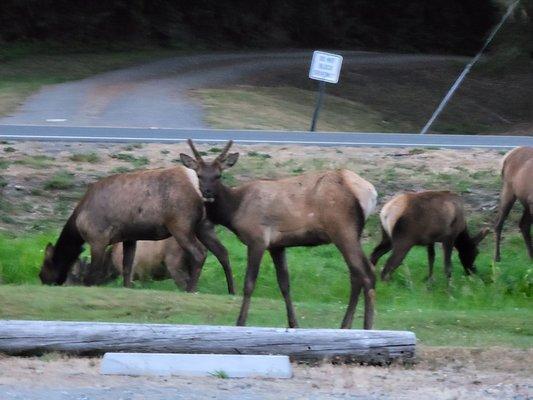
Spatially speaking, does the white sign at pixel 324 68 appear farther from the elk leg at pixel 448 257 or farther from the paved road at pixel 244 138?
the elk leg at pixel 448 257

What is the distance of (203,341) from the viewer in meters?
10.6

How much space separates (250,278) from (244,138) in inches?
437

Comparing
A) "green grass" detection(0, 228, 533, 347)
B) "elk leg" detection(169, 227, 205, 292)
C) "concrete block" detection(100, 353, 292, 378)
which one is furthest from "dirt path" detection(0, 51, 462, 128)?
"concrete block" detection(100, 353, 292, 378)

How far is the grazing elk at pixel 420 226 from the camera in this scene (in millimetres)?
16969

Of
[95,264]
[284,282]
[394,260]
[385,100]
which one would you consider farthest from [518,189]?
[385,100]

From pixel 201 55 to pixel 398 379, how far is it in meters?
42.5

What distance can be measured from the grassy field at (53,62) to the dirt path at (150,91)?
86 centimetres

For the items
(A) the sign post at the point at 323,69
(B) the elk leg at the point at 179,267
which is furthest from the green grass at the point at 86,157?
(A) the sign post at the point at 323,69

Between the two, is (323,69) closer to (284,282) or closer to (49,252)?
(49,252)

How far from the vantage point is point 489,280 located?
681 inches

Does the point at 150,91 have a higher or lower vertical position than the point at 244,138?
lower

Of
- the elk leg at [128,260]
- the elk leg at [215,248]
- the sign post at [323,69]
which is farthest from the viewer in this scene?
the sign post at [323,69]

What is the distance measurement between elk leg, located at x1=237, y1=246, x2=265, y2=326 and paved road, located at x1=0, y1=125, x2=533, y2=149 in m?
9.77

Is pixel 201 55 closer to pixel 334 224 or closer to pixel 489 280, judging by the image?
pixel 489 280
